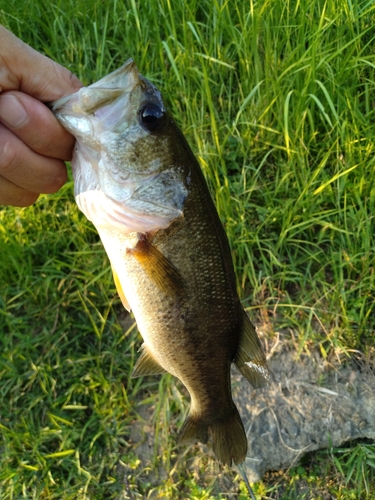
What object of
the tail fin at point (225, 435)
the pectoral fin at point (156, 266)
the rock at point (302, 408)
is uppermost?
the pectoral fin at point (156, 266)

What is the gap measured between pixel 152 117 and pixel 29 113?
0.40m

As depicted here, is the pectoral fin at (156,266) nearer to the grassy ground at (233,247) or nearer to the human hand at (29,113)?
the human hand at (29,113)

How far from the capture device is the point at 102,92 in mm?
1281

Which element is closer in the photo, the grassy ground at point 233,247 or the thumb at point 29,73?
the thumb at point 29,73

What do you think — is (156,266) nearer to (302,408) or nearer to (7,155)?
(7,155)

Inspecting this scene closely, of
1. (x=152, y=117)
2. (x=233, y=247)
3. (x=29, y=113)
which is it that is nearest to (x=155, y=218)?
(x=152, y=117)

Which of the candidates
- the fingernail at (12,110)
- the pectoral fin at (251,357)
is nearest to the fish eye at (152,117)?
the fingernail at (12,110)

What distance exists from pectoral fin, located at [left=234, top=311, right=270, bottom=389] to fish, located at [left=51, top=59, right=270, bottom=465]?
0.01 metres

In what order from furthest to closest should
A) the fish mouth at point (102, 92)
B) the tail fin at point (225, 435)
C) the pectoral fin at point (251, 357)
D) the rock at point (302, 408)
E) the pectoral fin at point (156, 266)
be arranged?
the rock at point (302, 408) → the tail fin at point (225, 435) → the pectoral fin at point (251, 357) → the pectoral fin at point (156, 266) → the fish mouth at point (102, 92)

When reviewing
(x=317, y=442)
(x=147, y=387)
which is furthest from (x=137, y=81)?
(x=317, y=442)

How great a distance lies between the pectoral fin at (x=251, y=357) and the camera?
1.61 m

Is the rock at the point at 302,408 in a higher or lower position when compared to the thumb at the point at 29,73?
lower

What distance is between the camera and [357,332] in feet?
7.74

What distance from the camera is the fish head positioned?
1.32m
